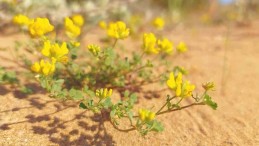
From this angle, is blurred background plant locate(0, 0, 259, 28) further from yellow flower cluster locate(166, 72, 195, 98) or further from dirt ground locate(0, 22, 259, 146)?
yellow flower cluster locate(166, 72, 195, 98)

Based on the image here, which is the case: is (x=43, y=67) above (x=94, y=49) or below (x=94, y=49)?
below

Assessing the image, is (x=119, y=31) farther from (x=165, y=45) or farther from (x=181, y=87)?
(x=181, y=87)

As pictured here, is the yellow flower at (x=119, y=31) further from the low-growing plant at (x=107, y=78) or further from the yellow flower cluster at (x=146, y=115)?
the yellow flower cluster at (x=146, y=115)

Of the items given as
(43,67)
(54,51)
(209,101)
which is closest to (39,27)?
(54,51)

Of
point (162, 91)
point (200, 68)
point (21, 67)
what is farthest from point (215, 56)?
point (21, 67)

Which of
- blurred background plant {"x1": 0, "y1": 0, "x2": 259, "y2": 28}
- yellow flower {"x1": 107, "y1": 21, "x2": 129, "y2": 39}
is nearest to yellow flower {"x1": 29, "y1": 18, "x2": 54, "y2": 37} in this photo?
yellow flower {"x1": 107, "y1": 21, "x2": 129, "y2": 39}

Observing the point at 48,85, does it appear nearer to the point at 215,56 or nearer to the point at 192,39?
the point at 215,56

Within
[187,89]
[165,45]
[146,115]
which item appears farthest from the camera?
[165,45]

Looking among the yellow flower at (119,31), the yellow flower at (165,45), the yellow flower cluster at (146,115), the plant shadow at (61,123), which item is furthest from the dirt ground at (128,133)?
the yellow flower at (119,31)
